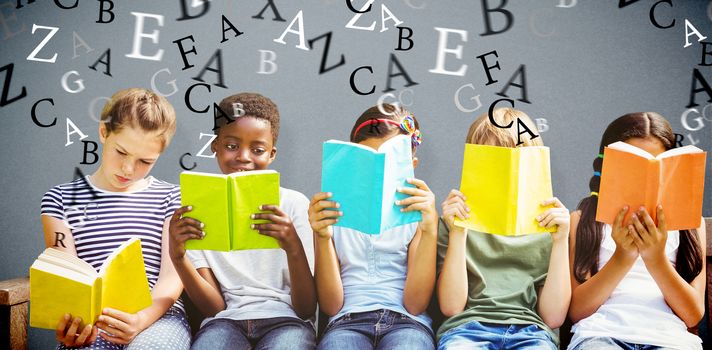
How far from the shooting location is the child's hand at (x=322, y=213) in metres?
1.77

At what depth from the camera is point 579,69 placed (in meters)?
2.22

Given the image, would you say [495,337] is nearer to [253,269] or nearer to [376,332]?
[376,332]

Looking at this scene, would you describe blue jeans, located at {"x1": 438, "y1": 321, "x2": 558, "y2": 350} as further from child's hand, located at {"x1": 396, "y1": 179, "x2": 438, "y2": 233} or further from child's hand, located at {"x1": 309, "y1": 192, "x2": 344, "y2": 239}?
child's hand, located at {"x1": 309, "y1": 192, "x2": 344, "y2": 239}

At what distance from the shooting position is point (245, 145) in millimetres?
1987

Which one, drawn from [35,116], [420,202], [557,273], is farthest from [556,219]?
[35,116]

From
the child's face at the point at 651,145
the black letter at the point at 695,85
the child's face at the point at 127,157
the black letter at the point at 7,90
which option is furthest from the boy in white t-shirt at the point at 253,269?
the black letter at the point at 695,85

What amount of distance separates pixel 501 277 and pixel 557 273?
0.16 metres

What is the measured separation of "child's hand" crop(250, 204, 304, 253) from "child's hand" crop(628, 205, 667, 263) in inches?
35.5

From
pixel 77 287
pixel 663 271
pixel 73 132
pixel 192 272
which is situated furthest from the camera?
pixel 73 132

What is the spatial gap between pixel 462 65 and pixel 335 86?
43 cm

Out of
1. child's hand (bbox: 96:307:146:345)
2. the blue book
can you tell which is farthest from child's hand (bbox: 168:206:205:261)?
the blue book

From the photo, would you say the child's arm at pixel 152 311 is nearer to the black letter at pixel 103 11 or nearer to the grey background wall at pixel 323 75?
the grey background wall at pixel 323 75

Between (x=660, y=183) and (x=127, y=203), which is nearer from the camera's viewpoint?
(x=660, y=183)

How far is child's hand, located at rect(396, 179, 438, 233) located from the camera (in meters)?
1.78
